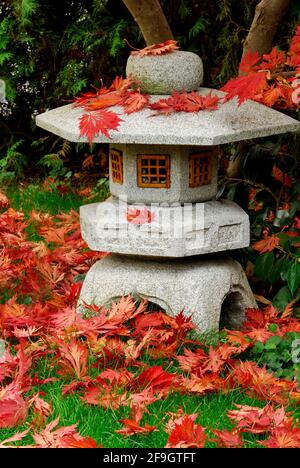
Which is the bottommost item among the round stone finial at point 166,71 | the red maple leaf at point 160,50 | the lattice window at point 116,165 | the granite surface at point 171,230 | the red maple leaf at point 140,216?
the granite surface at point 171,230

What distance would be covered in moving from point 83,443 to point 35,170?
5.18 meters

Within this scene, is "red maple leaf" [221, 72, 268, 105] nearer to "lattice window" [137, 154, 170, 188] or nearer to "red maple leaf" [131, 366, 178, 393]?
"lattice window" [137, 154, 170, 188]

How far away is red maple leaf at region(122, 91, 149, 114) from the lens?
3.53 metres

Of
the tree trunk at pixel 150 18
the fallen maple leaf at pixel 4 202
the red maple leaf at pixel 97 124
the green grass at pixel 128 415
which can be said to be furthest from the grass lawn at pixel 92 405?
the fallen maple leaf at pixel 4 202

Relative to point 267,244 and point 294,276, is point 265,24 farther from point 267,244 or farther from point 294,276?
point 294,276

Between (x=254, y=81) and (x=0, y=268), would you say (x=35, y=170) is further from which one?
(x=254, y=81)

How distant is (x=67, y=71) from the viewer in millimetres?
6645

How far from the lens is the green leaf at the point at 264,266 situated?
3.93 metres

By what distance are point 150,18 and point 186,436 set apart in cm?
261

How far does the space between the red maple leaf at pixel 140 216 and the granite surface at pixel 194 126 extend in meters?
0.36

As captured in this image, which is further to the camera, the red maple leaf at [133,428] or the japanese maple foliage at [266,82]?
the japanese maple foliage at [266,82]

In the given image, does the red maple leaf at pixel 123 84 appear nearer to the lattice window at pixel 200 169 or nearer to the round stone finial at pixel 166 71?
the round stone finial at pixel 166 71

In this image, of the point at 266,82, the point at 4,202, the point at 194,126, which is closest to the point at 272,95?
the point at 266,82

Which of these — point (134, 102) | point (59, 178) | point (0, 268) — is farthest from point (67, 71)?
point (134, 102)
